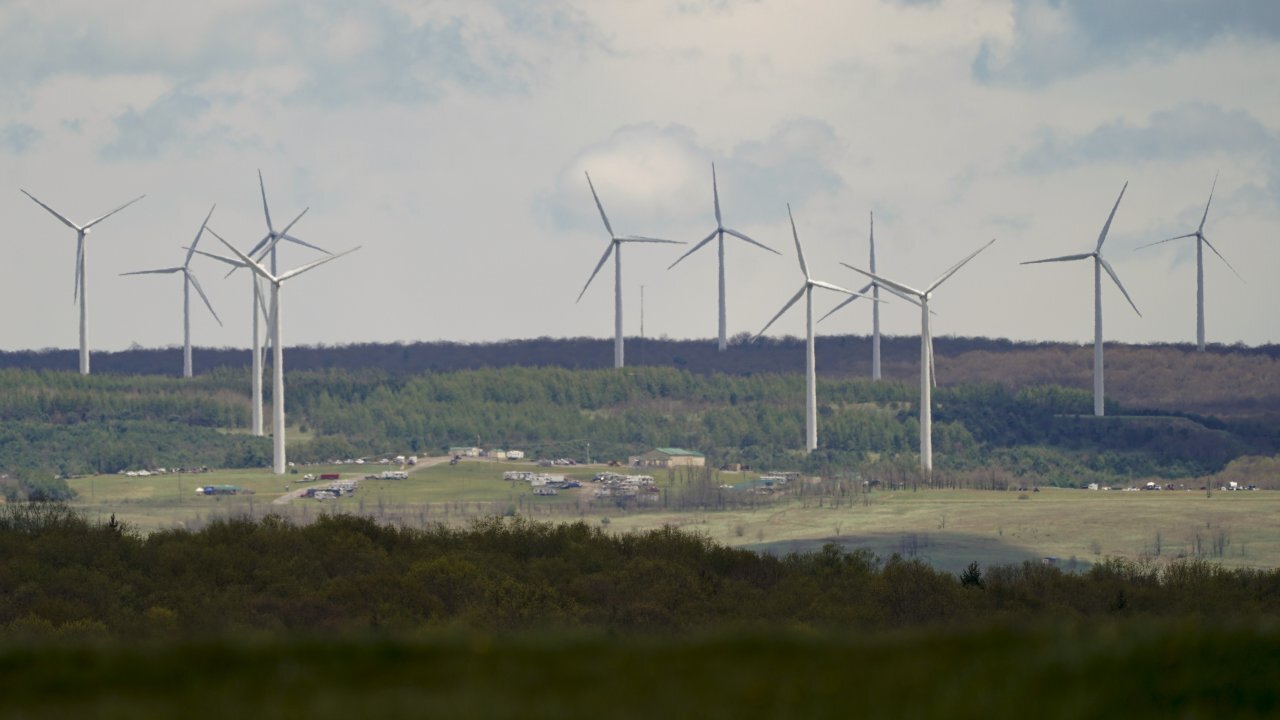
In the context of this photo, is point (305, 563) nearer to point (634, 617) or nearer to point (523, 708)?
point (634, 617)

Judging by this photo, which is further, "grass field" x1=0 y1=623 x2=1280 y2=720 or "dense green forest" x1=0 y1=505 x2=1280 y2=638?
"dense green forest" x1=0 y1=505 x2=1280 y2=638

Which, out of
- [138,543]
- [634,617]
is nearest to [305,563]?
[138,543]

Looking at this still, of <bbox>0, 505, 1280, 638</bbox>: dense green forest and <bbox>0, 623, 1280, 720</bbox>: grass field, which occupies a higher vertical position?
<bbox>0, 623, 1280, 720</bbox>: grass field

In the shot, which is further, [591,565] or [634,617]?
[591,565]

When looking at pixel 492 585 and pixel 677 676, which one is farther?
pixel 492 585

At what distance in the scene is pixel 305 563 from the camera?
4769 inches

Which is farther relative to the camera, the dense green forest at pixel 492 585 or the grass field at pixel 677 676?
the dense green forest at pixel 492 585

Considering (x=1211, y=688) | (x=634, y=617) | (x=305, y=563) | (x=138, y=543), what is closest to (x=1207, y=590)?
(x=634, y=617)

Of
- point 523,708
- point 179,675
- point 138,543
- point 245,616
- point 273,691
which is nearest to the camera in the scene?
point 523,708

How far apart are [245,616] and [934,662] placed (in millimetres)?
77992

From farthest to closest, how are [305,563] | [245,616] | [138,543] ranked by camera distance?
1. [138,543]
2. [305,563]
3. [245,616]

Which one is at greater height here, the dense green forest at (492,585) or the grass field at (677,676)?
the grass field at (677,676)

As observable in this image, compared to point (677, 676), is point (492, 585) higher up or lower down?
lower down

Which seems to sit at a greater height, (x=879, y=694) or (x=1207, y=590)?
(x=879, y=694)
